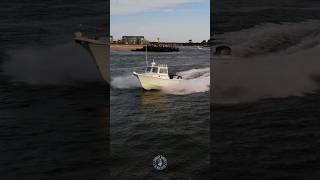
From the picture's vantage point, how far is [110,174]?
1076 cm

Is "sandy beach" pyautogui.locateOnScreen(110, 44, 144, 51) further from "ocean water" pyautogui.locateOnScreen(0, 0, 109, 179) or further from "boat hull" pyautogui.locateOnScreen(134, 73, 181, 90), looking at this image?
"boat hull" pyautogui.locateOnScreen(134, 73, 181, 90)

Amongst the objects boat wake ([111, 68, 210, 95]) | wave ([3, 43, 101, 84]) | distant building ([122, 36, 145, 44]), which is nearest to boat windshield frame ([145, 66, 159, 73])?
boat wake ([111, 68, 210, 95])

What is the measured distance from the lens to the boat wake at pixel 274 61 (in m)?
11.5

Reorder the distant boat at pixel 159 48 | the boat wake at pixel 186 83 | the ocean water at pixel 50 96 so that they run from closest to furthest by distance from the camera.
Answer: the boat wake at pixel 186 83 < the ocean water at pixel 50 96 < the distant boat at pixel 159 48

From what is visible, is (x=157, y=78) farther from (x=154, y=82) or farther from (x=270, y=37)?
(x=270, y=37)

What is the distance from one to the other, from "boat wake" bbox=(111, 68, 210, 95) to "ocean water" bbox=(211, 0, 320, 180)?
0.90ft

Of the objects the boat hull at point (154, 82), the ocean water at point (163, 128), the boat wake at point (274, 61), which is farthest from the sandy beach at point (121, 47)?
the boat wake at point (274, 61)

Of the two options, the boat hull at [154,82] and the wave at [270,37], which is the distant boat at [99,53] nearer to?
the boat hull at [154,82]

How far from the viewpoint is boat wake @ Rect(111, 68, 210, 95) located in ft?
35.6

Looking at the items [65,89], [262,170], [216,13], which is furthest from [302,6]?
[65,89]

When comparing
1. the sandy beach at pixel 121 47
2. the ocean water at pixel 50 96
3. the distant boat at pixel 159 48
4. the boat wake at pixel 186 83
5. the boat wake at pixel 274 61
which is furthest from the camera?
the boat wake at pixel 274 61

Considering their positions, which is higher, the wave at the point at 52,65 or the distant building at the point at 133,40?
the distant building at the point at 133,40

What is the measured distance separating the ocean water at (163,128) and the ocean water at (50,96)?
31 cm

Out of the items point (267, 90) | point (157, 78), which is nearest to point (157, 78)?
point (157, 78)
